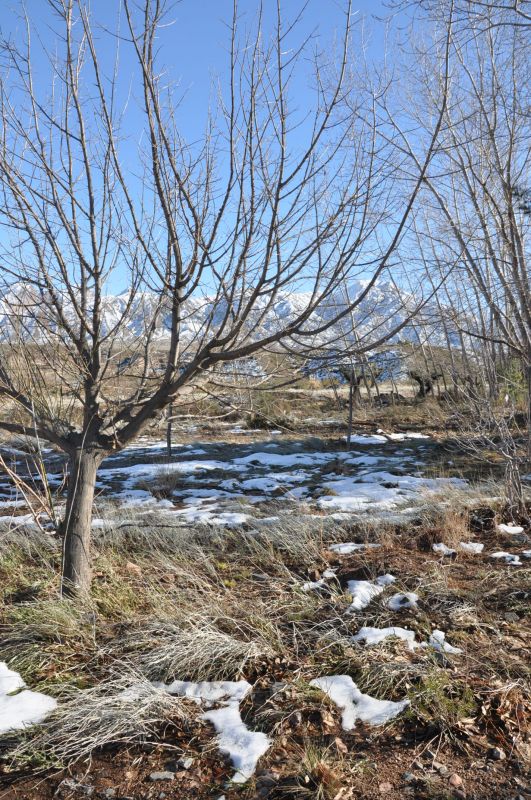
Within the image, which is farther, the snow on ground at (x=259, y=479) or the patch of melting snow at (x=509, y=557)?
the snow on ground at (x=259, y=479)

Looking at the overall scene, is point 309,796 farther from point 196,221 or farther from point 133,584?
point 196,221

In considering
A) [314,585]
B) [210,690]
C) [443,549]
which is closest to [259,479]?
[443,549]

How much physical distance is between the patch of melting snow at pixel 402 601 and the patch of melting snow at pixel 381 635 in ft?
0.97

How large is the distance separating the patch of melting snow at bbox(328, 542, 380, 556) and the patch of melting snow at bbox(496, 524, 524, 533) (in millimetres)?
1339

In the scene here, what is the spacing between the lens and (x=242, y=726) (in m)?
2.55

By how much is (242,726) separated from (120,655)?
0.86 m

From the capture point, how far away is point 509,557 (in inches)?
183

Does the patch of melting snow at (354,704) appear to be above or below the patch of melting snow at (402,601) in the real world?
below

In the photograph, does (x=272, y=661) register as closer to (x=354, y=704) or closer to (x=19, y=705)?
(x=354, y=704)

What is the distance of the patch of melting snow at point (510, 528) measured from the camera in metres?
5.44

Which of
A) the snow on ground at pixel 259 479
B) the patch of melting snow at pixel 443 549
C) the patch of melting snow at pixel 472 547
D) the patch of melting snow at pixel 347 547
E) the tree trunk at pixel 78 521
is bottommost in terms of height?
the patch of melting snow at pixel 472 547

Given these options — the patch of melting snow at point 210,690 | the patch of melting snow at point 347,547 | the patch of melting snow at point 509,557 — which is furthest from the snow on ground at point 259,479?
the patch of melting snow at point 210,690

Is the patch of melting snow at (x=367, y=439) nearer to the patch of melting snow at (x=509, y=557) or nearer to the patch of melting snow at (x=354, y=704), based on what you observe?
the patch of melting snow at (x=509, y=557)

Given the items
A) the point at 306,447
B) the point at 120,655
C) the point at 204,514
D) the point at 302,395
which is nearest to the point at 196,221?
the point at 120,655
